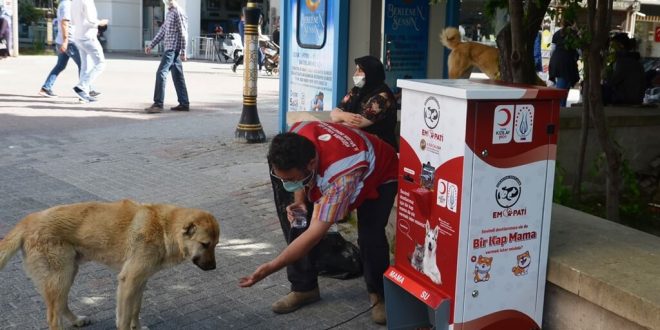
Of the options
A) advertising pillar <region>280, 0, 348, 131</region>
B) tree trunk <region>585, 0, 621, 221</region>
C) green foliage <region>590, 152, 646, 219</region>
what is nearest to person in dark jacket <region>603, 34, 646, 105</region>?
green foliage <region>590, 152, 646, 219</region>

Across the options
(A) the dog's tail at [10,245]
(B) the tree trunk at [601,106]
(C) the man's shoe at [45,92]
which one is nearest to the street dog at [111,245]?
(A) the dog's tail at [10,245]

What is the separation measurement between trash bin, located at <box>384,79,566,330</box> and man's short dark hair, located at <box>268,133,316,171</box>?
20.9 inches

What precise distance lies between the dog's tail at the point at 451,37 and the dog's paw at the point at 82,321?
5.03 meters

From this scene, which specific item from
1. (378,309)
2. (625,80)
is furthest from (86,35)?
(378,309)

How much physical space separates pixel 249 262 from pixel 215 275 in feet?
1.21

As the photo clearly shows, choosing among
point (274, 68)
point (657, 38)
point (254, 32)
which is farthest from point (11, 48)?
point (657, 38)

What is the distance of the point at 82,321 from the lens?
427 cm

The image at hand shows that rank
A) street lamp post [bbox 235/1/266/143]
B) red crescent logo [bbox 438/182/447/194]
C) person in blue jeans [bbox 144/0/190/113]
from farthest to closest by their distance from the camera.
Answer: person in blue jeans [bbox 144/0/190/113] → street lamp post [bbox 235/1/266/143] → red crescent logo [bbox 438/182/447/194]

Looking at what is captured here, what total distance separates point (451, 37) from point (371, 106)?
3334 millimetres

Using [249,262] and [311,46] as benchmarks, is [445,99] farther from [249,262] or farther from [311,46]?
[311,46]

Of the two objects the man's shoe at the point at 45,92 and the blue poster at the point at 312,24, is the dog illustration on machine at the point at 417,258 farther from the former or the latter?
the man's shoe at the point at 45,92

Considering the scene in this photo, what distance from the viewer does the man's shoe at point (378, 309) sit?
4402 millimetres

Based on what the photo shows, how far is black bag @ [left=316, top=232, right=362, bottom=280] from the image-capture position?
5.11 m

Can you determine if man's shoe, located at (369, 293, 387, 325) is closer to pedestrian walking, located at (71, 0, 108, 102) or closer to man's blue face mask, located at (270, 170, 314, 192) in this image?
man's blue face mask, located at (270, 170, 314, 192)
